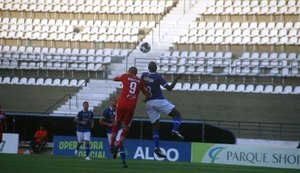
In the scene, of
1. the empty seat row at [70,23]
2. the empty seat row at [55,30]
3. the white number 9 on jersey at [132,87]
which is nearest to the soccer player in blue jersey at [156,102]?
the white number 9 on jersey at [132,87]

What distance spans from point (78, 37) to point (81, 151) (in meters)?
12.6

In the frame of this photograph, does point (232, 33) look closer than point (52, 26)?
Yes

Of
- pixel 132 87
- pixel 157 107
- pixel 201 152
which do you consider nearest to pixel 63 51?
pixel 201 152

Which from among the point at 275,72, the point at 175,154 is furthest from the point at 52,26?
the point at 175,154

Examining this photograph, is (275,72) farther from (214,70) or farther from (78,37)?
(78,37)

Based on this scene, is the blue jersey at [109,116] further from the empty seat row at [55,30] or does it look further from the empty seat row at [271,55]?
the empty seat row at [55,30]

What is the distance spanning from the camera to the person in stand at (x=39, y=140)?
3136 cm

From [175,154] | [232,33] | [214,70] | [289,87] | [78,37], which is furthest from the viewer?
[78,37]

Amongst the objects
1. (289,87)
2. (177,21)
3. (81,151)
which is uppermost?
(177,21)

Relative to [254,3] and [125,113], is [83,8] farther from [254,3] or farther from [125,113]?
[125,113]

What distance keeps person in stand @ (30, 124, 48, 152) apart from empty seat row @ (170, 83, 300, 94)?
6.69 metres

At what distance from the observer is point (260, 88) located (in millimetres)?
34188

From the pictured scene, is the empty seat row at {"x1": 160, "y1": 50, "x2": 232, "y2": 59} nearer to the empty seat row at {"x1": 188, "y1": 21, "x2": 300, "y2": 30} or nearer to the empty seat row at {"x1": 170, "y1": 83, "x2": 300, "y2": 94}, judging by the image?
the empty seat row at {"x1": 188, "y1": 21, "x2": 300, "y2": 30}

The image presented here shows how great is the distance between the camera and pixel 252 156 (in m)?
27.2
